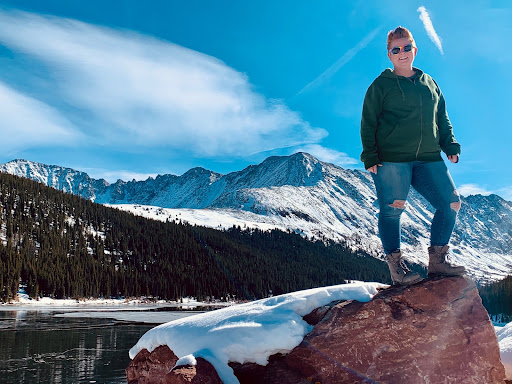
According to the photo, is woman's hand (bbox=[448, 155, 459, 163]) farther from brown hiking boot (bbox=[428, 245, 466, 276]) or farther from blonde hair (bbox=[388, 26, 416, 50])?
blonde hair (bbox=[388, 26, 416, 50])

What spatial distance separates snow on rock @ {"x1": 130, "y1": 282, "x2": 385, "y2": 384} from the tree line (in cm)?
8710

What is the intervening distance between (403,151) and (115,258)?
412ft

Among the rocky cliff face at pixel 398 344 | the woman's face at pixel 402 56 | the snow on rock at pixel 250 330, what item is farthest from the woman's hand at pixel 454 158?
the snow on rock at pixel 250 330

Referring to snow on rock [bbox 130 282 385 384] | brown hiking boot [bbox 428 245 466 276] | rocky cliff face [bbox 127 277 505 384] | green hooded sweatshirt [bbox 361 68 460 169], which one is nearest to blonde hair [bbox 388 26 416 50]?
green hooded sweatshirt [bbox 361 68 460 169]

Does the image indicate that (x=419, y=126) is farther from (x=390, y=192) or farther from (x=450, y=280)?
(x=450, y=280)

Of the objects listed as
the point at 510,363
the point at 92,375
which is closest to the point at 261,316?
the point at 510,363

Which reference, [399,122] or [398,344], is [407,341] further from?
[399,122]

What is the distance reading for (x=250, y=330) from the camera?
6.06m

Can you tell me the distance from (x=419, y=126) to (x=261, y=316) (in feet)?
12.1

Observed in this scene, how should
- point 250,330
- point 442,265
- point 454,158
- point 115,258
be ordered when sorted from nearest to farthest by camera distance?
point 250,330 < point 442,265 < point 454,158 < point 115,258

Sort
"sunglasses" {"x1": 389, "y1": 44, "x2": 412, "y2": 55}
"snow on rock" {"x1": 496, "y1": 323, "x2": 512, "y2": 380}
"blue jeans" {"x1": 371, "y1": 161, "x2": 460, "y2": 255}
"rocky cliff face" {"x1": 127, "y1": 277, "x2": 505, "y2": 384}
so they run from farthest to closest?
1. "snow on rock" {"x1": 496, "y1": 323, "x2": 512, "y2": 380}
2. "sunglasses" {"x1": 389, "y1": 44, "x2": 412, "y2": 55}
3. "blue jeans" {"x1": 371, "y1": 161, "x2": 460, "y2": 255}
4. "rocky cliff face" {"x1": 127, "y1": 277, "x2": 505, "y2": 384}

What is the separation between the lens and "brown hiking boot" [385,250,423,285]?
6.55m

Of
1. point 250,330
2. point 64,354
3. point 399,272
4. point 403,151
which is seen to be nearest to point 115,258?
point 64,354

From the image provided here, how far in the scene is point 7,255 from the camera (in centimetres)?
9162
